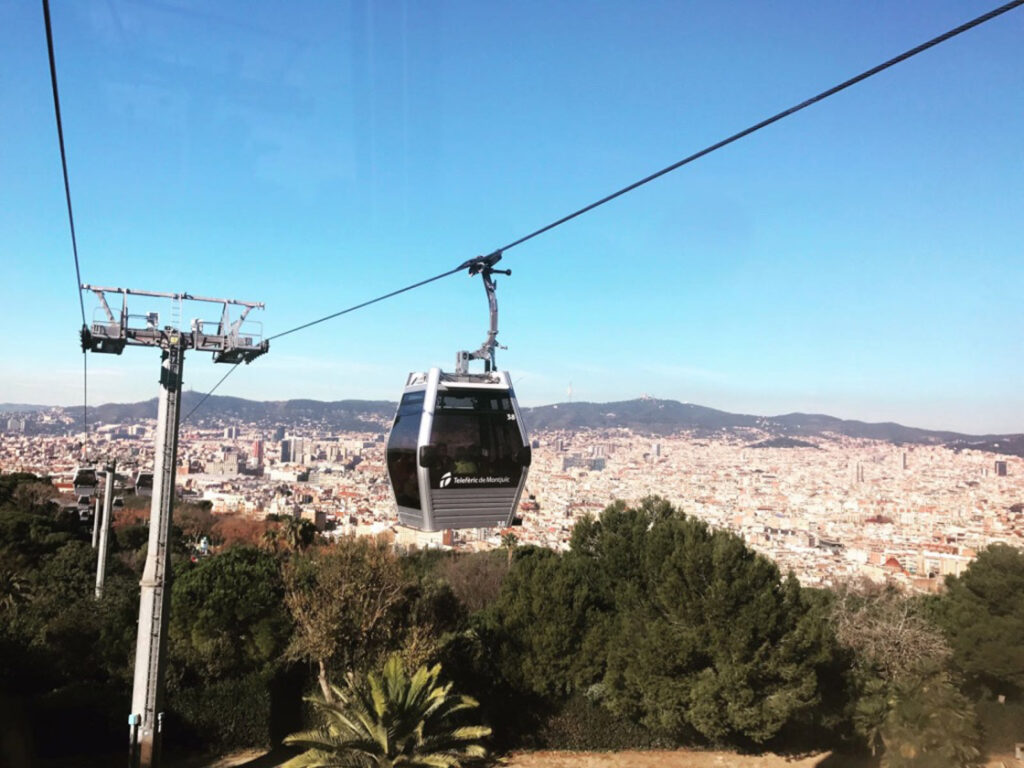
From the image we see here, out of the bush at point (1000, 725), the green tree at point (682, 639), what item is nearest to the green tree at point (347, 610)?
the green tree at point (682, 639)

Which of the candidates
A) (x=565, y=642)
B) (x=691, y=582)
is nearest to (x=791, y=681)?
(x=691, y=582)

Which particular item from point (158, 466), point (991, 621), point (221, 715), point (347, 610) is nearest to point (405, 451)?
point (158, 466)

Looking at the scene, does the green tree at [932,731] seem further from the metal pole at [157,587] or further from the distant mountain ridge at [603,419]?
the distant mountain ridge at [603,419]

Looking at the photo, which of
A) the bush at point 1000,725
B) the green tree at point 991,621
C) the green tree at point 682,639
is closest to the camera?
the green tree at point 682,639

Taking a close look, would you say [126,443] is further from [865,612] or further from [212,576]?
[865,612]

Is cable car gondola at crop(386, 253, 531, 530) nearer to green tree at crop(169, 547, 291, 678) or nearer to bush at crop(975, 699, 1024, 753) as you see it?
green tree at crop(169, 547, 291, 678)

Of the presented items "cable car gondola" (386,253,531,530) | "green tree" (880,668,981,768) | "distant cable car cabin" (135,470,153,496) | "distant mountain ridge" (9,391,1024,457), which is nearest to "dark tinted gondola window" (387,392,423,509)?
"cable car gondola" (386,253,531,530)
